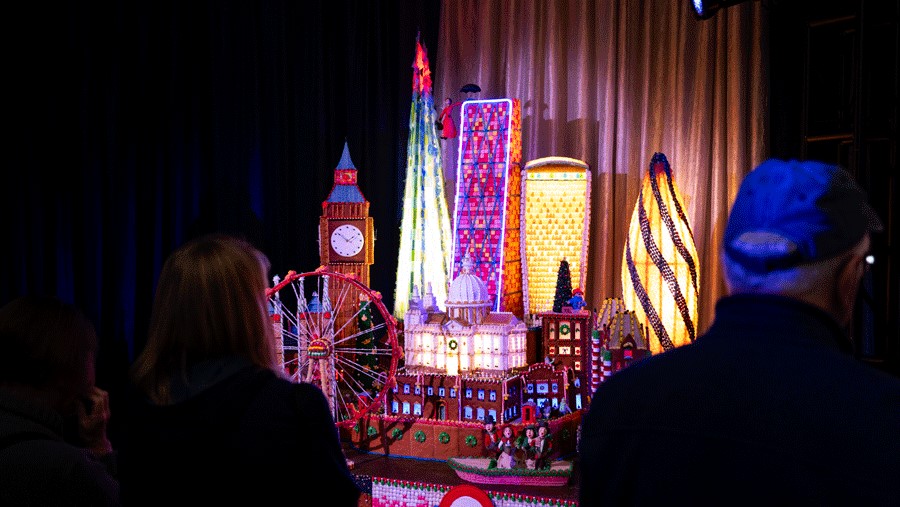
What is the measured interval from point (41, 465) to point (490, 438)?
4.70m

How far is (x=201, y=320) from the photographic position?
194 centimetres

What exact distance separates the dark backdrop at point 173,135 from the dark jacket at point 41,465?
4.94 meters

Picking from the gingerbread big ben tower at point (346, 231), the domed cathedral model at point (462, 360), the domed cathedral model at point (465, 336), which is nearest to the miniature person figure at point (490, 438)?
the domed cathedral model at point (462, 360)

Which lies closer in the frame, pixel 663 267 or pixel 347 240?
pixel 663 267

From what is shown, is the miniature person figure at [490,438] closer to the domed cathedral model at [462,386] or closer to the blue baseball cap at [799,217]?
the domed cathedral model at [462,386]

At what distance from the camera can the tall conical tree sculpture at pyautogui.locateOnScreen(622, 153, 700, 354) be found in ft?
23.5

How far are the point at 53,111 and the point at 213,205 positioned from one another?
1711 mm

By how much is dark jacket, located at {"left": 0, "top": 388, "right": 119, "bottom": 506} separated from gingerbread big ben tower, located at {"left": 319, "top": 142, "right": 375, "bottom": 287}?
20.0 ft

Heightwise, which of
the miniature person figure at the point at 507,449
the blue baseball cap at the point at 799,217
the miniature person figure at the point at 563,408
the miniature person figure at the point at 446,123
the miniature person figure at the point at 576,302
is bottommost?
the miniature person figure at the point at 507,449

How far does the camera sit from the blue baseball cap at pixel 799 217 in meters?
1.33

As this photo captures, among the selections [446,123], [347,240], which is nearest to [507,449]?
[347,240]

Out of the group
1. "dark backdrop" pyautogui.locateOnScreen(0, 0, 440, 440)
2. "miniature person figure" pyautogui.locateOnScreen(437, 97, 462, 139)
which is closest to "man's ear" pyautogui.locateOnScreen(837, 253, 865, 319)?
"dark backdrop" pyautogui.locateOnScreen(0, 0, 440, 440)

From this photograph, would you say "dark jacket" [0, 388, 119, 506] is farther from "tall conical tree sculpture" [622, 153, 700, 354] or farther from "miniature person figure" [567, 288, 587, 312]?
"tall conical tree sculpture" [622, 153, 700, 354]

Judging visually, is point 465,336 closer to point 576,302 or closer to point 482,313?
point 482,313
